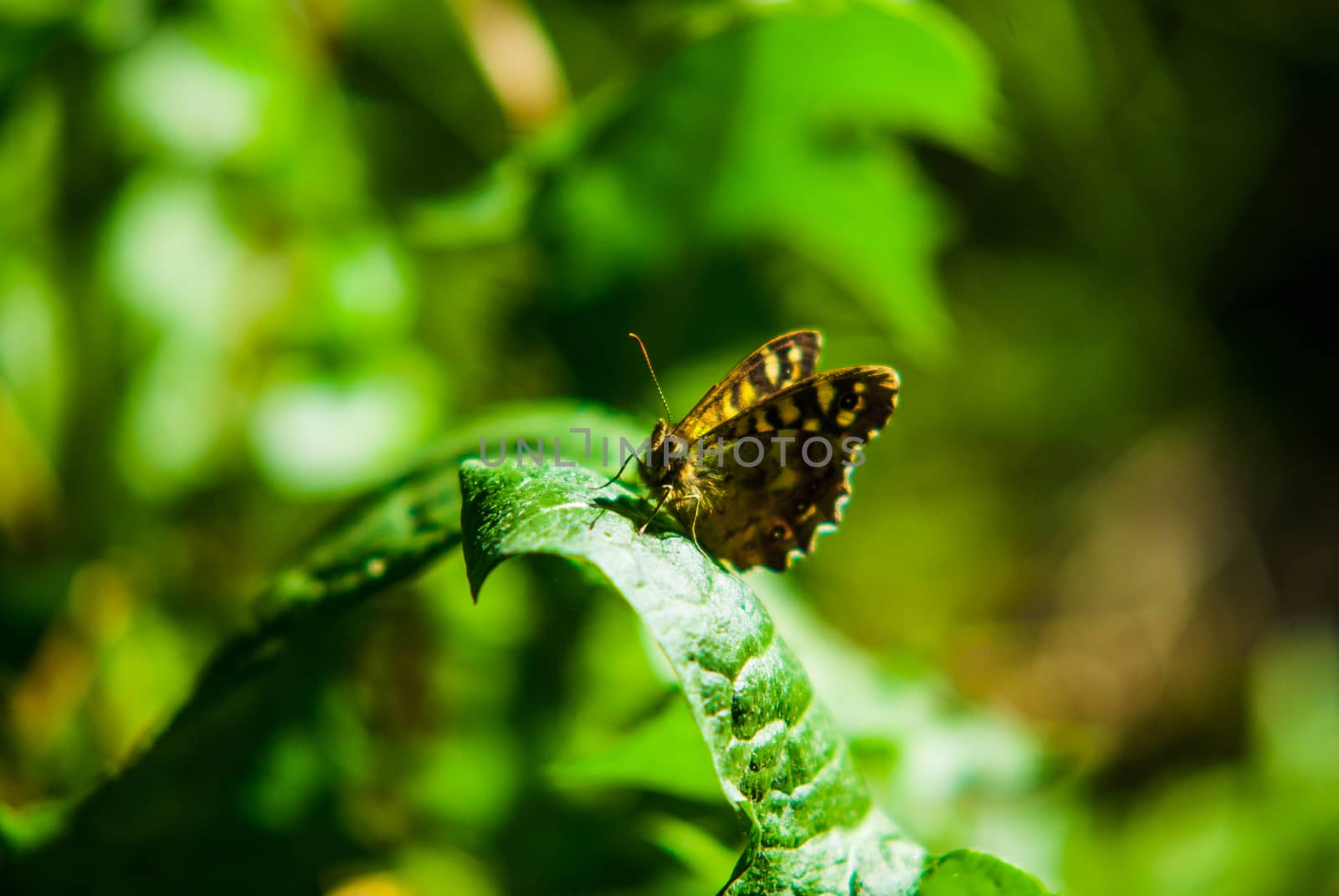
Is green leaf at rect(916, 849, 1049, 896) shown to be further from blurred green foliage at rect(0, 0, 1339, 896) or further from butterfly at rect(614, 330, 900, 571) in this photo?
butterfly at rect(614, 330, 900, 571)

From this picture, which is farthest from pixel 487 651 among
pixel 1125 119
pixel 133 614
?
pixel 1125 119

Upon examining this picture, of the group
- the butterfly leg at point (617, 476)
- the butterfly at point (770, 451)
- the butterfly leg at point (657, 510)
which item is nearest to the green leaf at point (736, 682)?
the butterfly leg at point (657, 510)

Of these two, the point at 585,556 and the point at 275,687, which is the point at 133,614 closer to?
the point at 275,687

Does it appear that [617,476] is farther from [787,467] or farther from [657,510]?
[787,467]

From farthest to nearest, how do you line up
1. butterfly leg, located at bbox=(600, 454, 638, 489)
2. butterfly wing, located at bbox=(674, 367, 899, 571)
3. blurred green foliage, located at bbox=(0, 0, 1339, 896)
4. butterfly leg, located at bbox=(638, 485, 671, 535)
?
blurred green foliage, located at bbox=(0, 0, 1339, 896), butterfly wing, located at bbox=(674, 367, 899, 571), butterfly leg, located at bbox=(600, 454, 638, 489), butterfly leg, located at bbox=(638, 485, 671, 535)

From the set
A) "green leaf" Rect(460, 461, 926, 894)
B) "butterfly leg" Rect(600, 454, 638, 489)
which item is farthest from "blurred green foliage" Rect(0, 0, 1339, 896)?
"green leaf" Rect(460, 461, 926, 894)
